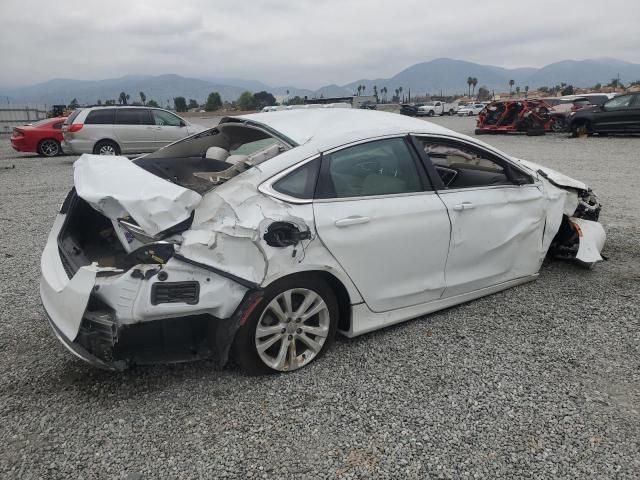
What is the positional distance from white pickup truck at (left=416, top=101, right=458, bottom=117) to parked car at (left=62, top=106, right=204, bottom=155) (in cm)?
3679

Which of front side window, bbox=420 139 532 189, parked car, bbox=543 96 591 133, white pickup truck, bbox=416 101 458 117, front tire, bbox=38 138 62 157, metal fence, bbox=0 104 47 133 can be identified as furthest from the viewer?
white pickup truck, bbox=416 101 458 117

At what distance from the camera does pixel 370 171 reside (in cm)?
331

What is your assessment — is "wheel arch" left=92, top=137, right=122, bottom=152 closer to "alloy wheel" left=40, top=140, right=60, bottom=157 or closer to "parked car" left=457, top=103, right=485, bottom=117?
"alloy wheel" left=40, top=140, right=60, bottom=157

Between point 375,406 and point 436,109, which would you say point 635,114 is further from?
point 436,109

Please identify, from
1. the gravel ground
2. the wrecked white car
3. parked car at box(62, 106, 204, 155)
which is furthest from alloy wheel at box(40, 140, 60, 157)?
the wrecked white car

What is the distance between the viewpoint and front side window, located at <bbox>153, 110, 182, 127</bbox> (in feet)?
45.6

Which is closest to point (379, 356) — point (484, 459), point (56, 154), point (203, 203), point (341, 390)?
point (341, 390)

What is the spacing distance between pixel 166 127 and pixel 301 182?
12.1m

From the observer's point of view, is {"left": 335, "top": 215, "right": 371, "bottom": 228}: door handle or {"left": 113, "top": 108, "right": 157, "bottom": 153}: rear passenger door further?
{"left": 113, "top": 108, "right": 157, "bottom": 153}: rear passenger door

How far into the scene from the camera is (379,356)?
130 inches

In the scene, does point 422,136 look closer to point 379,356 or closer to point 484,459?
point 379,356

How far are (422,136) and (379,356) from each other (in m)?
1.59

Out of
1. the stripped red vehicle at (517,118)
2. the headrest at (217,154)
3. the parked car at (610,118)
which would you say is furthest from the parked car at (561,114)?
the headrest at (217,154)

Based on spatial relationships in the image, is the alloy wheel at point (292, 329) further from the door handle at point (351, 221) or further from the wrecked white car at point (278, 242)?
the door handle at point (351, 221)
